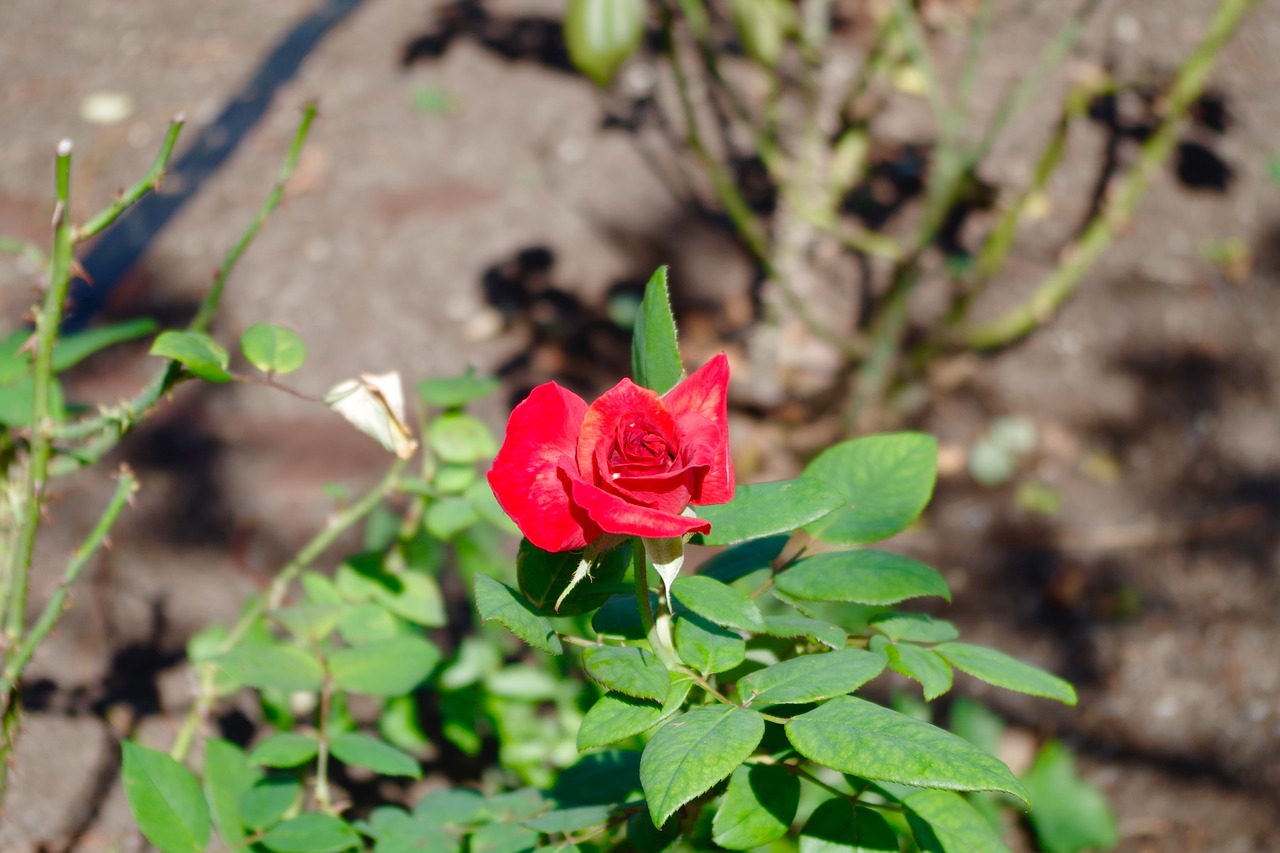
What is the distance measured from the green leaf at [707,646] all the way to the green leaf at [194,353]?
0.43 meters

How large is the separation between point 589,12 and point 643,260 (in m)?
1.48

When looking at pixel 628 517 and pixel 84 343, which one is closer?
pixel 628 517

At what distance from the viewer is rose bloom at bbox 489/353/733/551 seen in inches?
21.7

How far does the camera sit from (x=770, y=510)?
0.63m

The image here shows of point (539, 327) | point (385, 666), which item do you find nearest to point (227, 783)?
point (385, 666)

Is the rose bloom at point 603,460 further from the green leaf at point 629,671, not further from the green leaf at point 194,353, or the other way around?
the green leaf at point 194,353

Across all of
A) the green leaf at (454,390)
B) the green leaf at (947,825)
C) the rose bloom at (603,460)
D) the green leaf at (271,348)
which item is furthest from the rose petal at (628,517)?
the green leaf at (454,390)

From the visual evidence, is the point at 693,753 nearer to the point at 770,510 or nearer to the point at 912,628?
the point at 770,510

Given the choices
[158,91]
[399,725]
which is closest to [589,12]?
[399,725]

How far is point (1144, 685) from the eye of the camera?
2.16 meters

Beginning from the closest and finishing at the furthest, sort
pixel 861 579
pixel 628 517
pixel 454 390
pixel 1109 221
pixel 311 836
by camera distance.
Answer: pixel 628 517, pixel 861 579, pixel 311 836, pixel 454 390, pixel 1109 221

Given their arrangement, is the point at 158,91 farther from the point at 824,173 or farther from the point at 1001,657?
the point at 1001,657

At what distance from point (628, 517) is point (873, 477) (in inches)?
14.7

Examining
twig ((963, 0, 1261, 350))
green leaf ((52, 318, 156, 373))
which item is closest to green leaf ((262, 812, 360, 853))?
green leaf ((52, 318, 156, 373))
